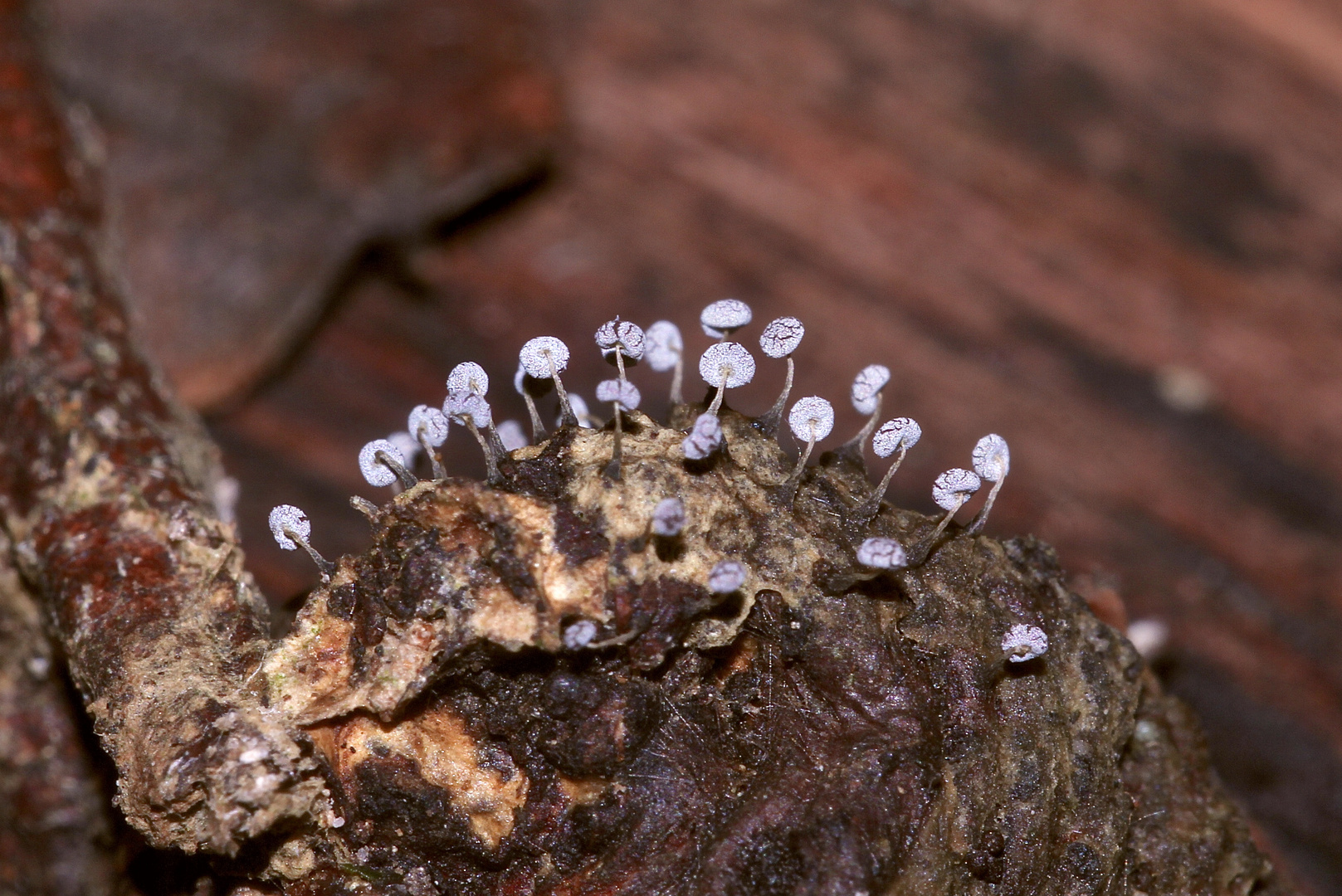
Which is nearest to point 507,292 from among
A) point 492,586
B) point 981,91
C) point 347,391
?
point 347,391

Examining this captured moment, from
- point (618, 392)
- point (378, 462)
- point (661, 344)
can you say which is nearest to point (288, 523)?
point (378, 462)

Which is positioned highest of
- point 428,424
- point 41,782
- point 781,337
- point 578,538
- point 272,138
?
point 781,337

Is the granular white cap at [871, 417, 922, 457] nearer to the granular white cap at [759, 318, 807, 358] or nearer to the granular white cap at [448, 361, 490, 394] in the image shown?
the granular white cap at [759, 318, 807, 358]

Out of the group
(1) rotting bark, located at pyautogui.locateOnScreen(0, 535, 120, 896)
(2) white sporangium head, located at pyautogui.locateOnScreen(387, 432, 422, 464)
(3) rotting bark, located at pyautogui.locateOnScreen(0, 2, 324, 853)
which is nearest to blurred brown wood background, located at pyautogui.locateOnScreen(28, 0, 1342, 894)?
(3) rotting bark, located at pyautogui.locateOnScreen(0, 2, 324, 853)

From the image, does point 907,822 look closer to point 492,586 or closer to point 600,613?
point 600,613

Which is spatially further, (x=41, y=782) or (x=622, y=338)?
(x=41, y=782)

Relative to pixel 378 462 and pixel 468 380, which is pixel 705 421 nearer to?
pixel 468 380

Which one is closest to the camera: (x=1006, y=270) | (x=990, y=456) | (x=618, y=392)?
(x=618, y=392)
